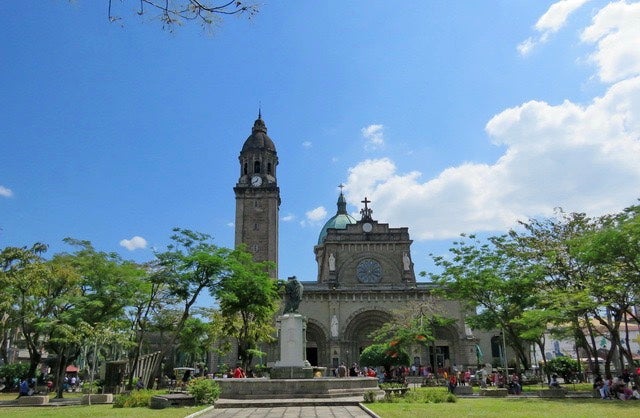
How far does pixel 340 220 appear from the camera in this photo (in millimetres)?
68812

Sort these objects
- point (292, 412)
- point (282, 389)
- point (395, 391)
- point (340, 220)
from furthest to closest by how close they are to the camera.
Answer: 1. point (340, 220)
2. point (395, 391)
3. point (282, 389)
4. point (292, 412)

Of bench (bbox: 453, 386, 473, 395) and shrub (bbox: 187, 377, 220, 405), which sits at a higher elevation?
shrub (bbox: 187, 377, 220, 405)

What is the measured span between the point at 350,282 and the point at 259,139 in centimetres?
1987

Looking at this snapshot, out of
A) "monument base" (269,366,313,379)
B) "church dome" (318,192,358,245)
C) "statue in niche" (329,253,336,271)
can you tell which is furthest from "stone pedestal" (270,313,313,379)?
"church dome" (318,192,358,245)

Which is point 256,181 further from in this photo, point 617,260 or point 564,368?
point 617,260

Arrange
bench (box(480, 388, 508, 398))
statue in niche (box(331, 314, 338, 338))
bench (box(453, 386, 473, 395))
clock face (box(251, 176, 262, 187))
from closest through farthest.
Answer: bench (box(480, 388, 508, 398))
bench (box(453, 386, 473, 395))
statue in niche (box(331, 314, 338, 338))
clock face (box(251, 176, 262, 187))

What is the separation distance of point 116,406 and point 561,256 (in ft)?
70.7

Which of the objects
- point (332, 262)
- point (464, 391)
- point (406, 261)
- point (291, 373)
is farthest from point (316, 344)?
point (291, 373)

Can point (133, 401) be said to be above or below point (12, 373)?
below

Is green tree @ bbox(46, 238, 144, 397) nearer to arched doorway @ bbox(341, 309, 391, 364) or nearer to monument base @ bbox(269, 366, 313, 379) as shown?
monument base @ bbox(269, 366, 313, 379)

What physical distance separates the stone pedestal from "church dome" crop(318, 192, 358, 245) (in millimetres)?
45493

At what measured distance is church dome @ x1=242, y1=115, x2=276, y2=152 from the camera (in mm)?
59219

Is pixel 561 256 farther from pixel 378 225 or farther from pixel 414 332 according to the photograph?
pixel 378 225

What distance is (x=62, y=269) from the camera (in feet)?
86.7
